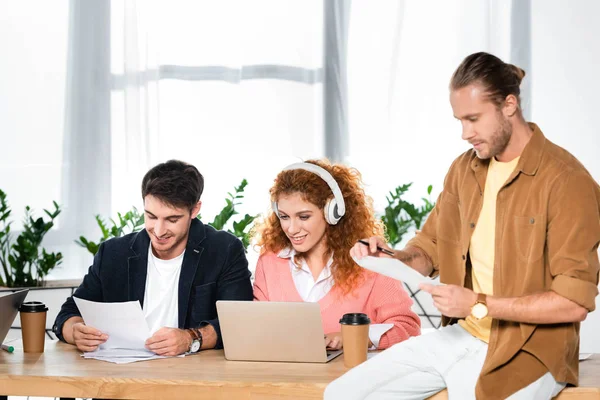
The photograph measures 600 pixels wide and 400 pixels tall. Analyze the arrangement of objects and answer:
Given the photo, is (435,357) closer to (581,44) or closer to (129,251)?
(129,251)

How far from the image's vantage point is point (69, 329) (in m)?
3.02

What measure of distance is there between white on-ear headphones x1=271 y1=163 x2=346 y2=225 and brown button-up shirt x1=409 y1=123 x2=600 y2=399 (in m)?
0.74

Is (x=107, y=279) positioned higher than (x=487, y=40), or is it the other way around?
(x=487, y=40)

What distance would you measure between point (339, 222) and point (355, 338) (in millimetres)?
725

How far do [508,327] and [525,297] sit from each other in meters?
0.11

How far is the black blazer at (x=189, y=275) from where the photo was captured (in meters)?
3.12

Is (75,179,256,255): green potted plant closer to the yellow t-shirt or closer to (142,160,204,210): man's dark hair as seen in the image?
(142,160,204,210): man's dark hair

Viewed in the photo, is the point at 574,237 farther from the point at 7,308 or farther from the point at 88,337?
the point at 7,308

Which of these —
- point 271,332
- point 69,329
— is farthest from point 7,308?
point 271,332

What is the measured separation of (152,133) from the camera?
5.09m

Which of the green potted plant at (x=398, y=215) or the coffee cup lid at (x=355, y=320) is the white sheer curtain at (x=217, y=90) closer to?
the green potted plant at (x=398, y=215)

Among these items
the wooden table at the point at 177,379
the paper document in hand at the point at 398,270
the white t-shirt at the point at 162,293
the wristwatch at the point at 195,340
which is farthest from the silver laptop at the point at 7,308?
the paper document in hand at the point at 398,270

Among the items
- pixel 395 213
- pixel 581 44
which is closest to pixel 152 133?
pixel 395 213

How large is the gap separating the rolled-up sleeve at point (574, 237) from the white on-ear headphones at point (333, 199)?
0.89 metres
